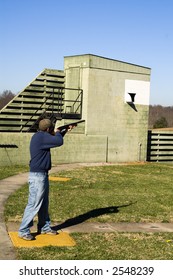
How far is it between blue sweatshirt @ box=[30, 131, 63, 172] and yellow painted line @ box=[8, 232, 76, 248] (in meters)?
1.15

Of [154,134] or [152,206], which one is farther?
[154,134]

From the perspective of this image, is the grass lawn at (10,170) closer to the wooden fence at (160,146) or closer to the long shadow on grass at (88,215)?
the long shadow on grass at (88,215)

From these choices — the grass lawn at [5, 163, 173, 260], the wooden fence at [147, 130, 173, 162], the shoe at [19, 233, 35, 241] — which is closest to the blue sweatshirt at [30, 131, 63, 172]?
the shoe at [19, 233, 35, 241]

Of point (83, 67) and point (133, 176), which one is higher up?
point (83, 67)

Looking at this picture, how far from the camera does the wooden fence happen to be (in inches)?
916

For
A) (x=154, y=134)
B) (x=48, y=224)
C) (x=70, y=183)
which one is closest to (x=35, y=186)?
(x=48, y=224)

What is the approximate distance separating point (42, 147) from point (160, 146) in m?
17.1

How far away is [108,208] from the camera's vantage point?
10109 millimetres

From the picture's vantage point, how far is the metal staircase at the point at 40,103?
19750 mm

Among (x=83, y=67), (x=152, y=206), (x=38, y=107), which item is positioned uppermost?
(x=83, y=67)

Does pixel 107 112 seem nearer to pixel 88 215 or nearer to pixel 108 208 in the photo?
pixel 108 208

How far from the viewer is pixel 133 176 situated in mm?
16047
